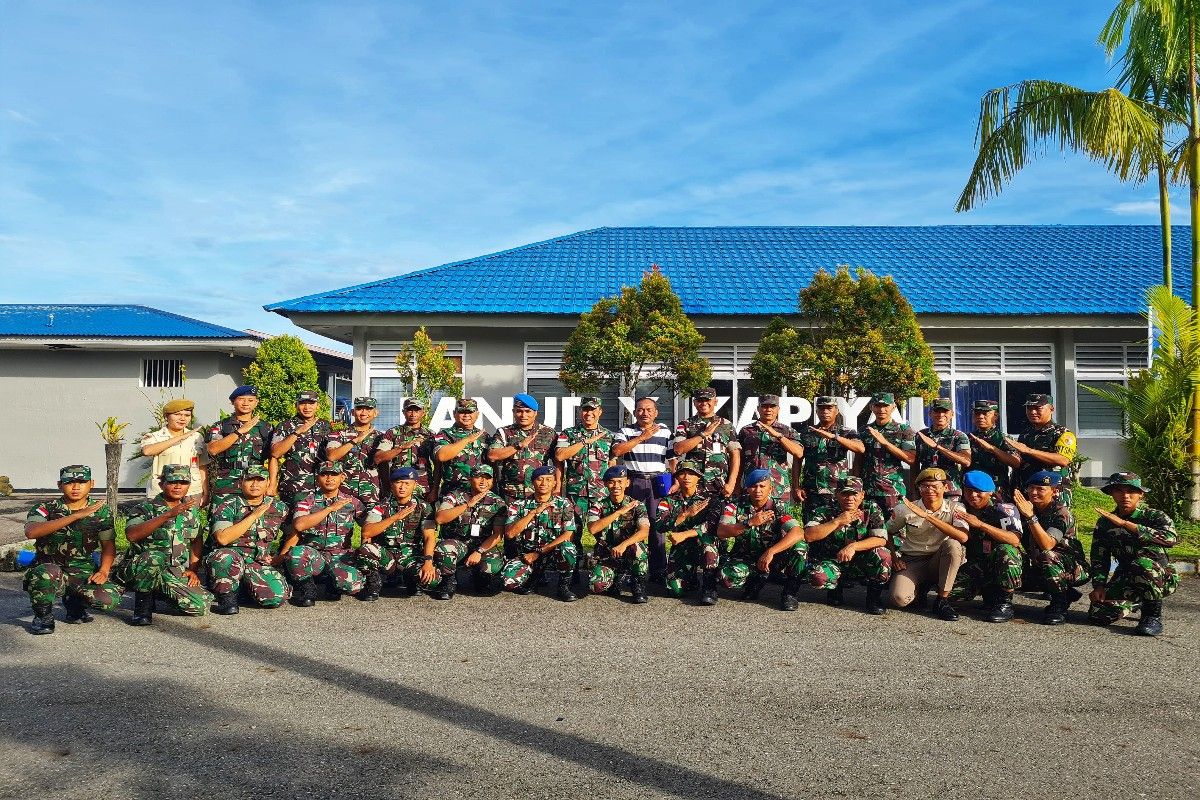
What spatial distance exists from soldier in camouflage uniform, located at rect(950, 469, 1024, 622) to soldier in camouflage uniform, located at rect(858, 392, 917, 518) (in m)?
0.84

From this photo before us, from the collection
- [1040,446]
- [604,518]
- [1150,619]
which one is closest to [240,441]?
[604,518]

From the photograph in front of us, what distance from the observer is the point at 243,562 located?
6449 millimetres

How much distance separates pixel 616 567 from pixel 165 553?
11.0ft

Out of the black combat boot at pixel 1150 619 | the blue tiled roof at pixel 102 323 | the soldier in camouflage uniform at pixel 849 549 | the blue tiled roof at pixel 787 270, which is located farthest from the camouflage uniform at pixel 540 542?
the blue tiled roof at pixel 102 323

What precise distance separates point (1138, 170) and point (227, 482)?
1084cm

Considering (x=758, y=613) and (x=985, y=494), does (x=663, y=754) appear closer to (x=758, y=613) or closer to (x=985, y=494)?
(x=758, y=613)

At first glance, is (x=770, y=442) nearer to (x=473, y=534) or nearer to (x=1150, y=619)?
(x=473, y=534)

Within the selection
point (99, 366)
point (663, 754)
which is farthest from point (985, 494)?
point (99, 366)

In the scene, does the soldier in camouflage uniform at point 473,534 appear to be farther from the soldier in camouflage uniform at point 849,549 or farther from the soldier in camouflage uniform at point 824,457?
the soldier in camouflage uniform at point 824,457

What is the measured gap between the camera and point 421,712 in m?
4.22

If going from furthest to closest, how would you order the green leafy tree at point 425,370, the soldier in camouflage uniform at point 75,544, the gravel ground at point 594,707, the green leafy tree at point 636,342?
the green leafy tree at point 425,370
the green leafy tree at point 636,342
the soldier in camouflage uniform at point 75,544
the gravel ground at point 594,707

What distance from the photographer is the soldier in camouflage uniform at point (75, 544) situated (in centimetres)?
595

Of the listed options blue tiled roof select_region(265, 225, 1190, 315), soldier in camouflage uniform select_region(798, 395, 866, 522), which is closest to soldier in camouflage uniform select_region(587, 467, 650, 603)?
soldier in camouflage uniform select_region(798, 395, 866, 522)

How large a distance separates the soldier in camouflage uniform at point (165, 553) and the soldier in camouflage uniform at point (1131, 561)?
643 centimetres
